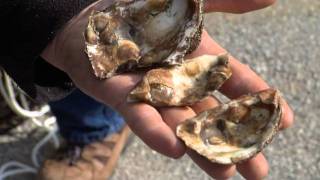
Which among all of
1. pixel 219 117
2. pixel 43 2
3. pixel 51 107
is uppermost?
pixel 43 2

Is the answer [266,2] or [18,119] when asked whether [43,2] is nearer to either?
[266,2]

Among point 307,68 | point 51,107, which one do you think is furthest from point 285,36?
point 51,107

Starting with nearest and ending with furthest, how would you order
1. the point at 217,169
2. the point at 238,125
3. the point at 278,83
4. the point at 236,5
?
the point at 217,169 < the point at 238,125 < the point at 236,5 < the point at 278,83

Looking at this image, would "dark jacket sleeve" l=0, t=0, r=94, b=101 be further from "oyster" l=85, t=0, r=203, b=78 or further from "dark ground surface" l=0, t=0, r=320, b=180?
"dark ground surface" l=0, t=0, r=320, b=180

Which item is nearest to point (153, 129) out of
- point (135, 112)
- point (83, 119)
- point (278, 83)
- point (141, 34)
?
point (135, 112)

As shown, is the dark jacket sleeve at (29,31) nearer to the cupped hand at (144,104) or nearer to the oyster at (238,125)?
the cupped hand at (144,104)

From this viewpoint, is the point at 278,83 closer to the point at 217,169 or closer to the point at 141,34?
the point at 141,34

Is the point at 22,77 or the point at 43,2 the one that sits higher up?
the point at 43,2
